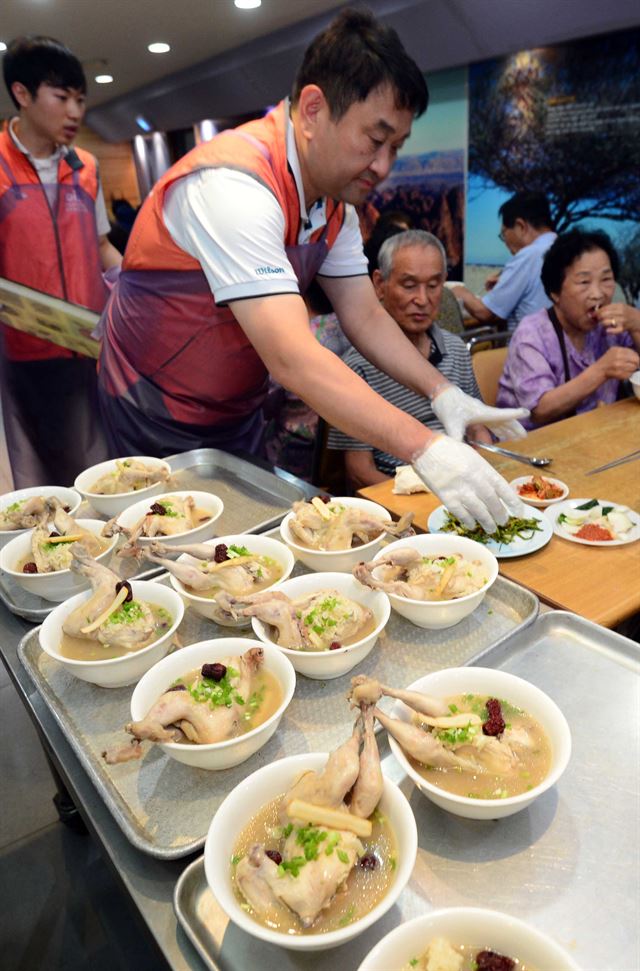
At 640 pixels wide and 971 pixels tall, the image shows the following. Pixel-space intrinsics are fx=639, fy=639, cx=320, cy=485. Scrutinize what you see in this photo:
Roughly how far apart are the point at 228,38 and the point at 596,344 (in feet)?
20.9

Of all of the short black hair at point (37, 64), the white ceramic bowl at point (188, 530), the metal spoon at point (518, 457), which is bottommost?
the metal spoon at point (518, 457)

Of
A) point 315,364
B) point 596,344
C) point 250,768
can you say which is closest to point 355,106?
point 315,364

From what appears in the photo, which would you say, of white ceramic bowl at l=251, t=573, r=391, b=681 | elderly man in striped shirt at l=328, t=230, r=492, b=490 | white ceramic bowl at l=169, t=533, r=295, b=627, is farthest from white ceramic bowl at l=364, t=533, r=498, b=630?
elderly man in striped shirt at l=328, t=230, r=492, b=490

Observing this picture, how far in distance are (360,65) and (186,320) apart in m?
0.99

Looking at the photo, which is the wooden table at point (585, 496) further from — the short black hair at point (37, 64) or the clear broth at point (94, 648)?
the short black hair at point (37, 64)

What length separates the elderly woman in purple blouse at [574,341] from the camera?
3168 mm

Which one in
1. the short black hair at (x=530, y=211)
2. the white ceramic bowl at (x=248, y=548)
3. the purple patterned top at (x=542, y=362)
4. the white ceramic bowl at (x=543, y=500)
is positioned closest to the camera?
the white ceramic bowl at (x=248, y=548)

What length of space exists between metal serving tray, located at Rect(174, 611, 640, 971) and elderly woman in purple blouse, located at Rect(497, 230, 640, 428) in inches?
85.9

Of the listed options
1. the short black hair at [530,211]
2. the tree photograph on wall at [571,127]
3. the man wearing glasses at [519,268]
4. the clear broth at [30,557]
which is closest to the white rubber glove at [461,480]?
the clear broth at [30,557]

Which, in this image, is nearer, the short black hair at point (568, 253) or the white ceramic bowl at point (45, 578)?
the white ceramic bowl at point (45, 578)

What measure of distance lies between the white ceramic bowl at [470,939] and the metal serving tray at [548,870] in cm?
3

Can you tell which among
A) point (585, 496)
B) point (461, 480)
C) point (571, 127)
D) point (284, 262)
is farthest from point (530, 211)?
point (461, 480)

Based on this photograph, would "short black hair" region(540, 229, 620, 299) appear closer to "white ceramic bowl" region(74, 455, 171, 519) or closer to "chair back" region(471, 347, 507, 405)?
"chair back" region(471, 347, 507, 405)

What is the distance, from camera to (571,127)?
17.4ft
